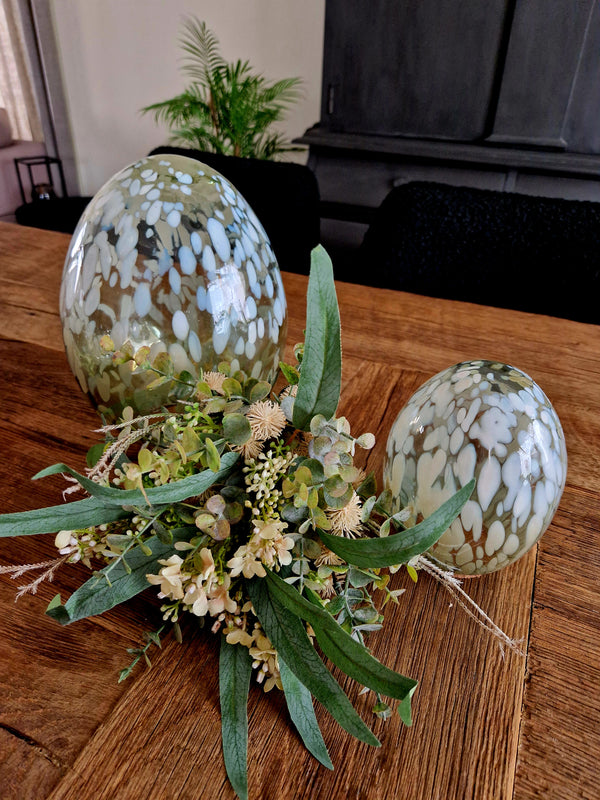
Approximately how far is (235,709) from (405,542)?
0.10 meters

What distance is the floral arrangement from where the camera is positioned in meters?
0.21

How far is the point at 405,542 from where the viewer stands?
207 mm

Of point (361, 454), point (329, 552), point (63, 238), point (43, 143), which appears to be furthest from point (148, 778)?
point (43, 143)

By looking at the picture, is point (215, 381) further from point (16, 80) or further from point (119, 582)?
point (16, 80)

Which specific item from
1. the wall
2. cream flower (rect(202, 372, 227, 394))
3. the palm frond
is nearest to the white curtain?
the wall

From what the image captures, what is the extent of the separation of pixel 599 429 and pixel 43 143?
11.0 ft

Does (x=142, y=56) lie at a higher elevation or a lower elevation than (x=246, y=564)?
higher

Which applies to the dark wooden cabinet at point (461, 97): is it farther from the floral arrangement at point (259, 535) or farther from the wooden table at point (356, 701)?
the floral arrangement at point (259, 535)

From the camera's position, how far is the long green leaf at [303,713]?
22 cm

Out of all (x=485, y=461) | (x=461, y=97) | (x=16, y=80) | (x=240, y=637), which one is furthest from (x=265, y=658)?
(x=16, y=80)

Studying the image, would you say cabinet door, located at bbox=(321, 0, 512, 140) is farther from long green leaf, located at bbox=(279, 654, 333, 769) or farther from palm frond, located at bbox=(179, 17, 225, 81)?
long green leaf, located at bbox=(279, 654, 333, 769)

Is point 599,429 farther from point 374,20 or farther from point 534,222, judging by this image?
point 374,20

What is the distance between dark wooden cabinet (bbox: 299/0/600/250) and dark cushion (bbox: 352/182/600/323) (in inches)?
31.3

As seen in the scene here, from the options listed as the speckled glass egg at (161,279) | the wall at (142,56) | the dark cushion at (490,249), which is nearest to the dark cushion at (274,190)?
the dark cushion at (490,249)
